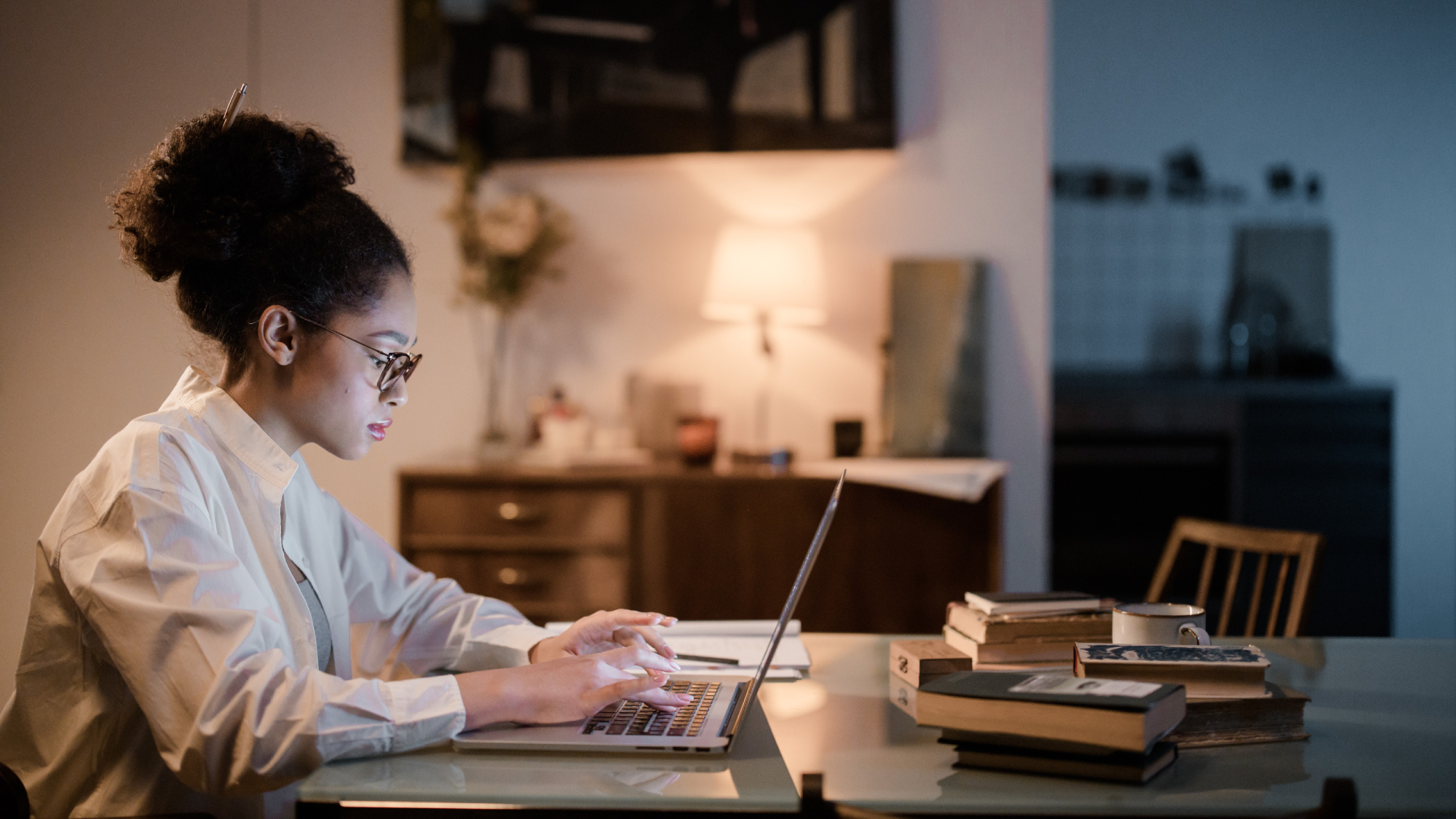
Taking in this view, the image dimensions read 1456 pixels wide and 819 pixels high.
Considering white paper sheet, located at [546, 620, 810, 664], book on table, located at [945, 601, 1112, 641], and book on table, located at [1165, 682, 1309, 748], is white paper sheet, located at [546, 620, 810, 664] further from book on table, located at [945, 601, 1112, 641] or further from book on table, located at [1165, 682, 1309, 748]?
book on table, located at [1165, 682, 1309, 748]

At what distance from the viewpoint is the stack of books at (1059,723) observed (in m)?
1.00

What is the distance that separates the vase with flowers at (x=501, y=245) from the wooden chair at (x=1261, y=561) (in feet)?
6.10

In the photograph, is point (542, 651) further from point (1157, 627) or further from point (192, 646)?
point (1157, 627)

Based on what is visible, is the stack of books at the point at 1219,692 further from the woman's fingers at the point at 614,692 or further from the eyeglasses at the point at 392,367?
the eyeglasses at the point at 392,367

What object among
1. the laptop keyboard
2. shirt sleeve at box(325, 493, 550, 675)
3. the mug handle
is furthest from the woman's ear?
the mug handle

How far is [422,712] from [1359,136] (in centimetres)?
500

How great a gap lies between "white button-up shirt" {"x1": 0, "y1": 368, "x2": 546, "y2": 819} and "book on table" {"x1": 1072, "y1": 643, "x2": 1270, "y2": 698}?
0.69 meters

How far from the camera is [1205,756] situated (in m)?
1.10

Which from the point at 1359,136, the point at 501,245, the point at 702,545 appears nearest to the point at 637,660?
the point at 702,545

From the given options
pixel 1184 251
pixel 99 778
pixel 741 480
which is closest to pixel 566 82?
pixel 741 480

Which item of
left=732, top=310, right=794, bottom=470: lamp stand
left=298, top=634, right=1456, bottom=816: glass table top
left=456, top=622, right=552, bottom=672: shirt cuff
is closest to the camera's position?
left=298, top=634, right=1456, bottom=816: glass table top

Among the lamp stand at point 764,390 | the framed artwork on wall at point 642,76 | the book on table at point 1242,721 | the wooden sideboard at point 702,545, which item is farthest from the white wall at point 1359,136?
the book on table at point 1242,721

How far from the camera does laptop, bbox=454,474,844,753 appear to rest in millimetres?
1093

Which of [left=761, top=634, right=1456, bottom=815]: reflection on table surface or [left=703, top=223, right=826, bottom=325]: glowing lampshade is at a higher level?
[left=703, top=223, right=826, bottom=325]: glowing lampshade
